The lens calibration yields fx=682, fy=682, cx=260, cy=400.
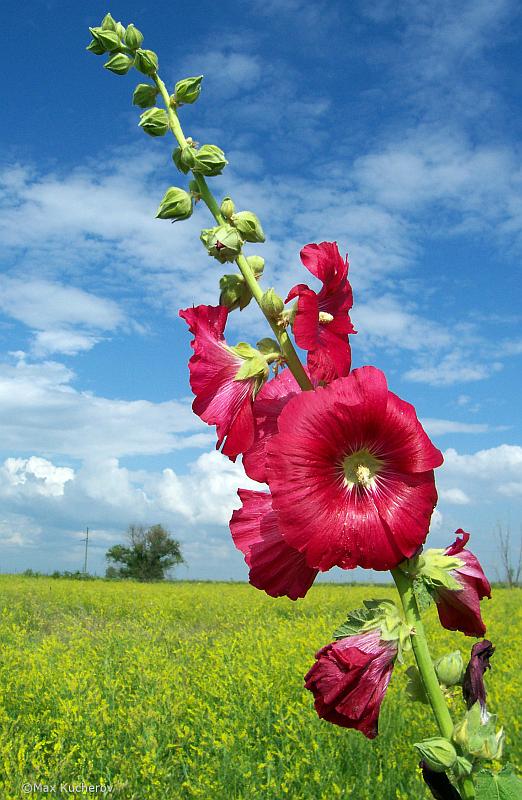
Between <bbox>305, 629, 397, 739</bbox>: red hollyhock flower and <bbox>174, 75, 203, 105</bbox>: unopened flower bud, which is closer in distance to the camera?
<bbox>305, 629, 397, 739</bbox>: red hollyhock flower

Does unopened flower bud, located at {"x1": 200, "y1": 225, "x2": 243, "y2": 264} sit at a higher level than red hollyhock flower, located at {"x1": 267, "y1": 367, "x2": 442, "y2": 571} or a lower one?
higher

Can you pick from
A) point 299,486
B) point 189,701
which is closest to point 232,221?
point 299,486

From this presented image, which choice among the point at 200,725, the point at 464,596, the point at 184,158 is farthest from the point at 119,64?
the point at 200,725

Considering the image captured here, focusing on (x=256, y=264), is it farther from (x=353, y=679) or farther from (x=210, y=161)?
(x=353, y=679)

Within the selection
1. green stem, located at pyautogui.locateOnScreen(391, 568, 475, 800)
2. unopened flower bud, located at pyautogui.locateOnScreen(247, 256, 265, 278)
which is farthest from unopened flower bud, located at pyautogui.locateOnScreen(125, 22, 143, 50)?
green stem, located at pyautogui.locateOnScreen(391, 568, 475, 800)

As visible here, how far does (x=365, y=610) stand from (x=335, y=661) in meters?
0.11

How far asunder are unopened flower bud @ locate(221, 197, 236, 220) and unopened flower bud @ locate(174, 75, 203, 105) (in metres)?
0.30

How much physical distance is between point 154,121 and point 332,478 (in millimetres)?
824

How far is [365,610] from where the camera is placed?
124cm

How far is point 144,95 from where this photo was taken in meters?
1.46

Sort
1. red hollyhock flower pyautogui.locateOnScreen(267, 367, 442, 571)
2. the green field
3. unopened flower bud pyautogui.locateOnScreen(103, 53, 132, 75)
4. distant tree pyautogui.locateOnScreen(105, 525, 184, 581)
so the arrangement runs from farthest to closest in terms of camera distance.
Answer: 1. distant tree pyautogui.locateOnScreen(105, 525, 184, 581)
2. the green field
3. unopened flower bud pyautogui.locateOnScreen(103, 53, 132, 75)
4. red hollyhock flower pyautogui.locateOnScreen(267, 367, 442, 571)

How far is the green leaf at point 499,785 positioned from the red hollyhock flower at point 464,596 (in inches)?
9.0

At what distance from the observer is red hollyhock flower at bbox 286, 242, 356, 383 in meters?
1.15

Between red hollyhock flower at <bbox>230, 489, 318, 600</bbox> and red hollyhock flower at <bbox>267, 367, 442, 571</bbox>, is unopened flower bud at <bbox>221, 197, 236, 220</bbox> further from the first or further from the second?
red hollyhock flower at <bbox>230, 489, 318, 600</bbox>
